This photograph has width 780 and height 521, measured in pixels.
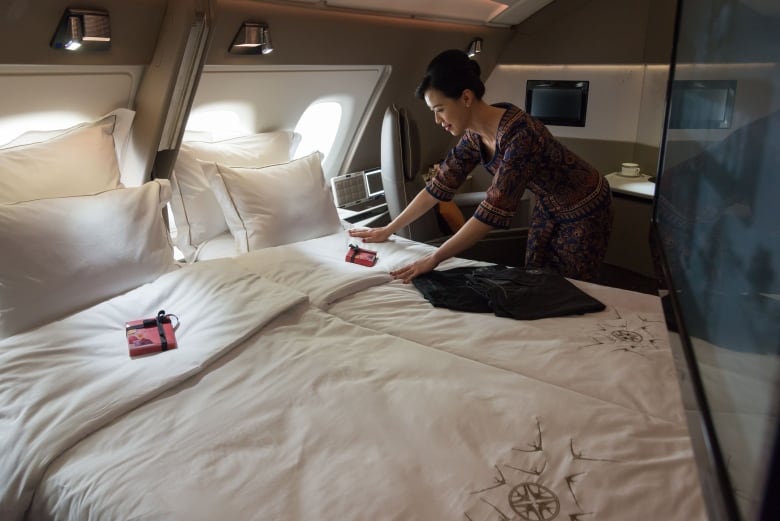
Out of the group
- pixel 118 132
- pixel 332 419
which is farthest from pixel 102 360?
pixel 118 132

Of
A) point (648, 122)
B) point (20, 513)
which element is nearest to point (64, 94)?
point (20, 513)

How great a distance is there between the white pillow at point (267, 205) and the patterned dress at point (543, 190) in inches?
22.4

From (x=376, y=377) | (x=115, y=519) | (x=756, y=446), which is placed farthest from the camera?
(x=376, y=377)

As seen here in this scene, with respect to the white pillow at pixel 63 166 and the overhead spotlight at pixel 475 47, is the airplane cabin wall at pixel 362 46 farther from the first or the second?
the white pillow at pixel 63 166

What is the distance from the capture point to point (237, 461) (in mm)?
1151

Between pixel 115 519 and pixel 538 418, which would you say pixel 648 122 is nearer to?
pixel 538 418

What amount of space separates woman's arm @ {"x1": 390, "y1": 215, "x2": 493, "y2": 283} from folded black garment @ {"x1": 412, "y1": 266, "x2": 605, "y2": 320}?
0.15 feet

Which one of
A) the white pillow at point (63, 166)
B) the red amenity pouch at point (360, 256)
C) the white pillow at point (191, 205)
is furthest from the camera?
the white pillow at point (191, 205)

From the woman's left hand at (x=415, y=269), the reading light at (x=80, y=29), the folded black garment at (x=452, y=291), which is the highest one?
the reading light at (x=80, y=29)

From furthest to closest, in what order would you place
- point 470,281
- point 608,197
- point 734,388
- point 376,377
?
point 608,197 < point 470,281 < point 376,377 < point 734,388

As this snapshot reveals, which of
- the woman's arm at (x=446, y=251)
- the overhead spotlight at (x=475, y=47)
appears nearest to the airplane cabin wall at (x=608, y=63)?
the overhead spotlight at (x=475, y=47)

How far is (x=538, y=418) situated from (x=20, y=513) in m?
1.12

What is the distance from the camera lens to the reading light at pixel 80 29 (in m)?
1.73

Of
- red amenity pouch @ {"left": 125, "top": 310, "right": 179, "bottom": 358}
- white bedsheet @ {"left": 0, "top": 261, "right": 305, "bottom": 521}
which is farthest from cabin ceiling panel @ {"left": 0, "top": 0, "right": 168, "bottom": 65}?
red amenity pouch @ {"left": 125, "top": 310, "right": 179, "bottom": 358}
